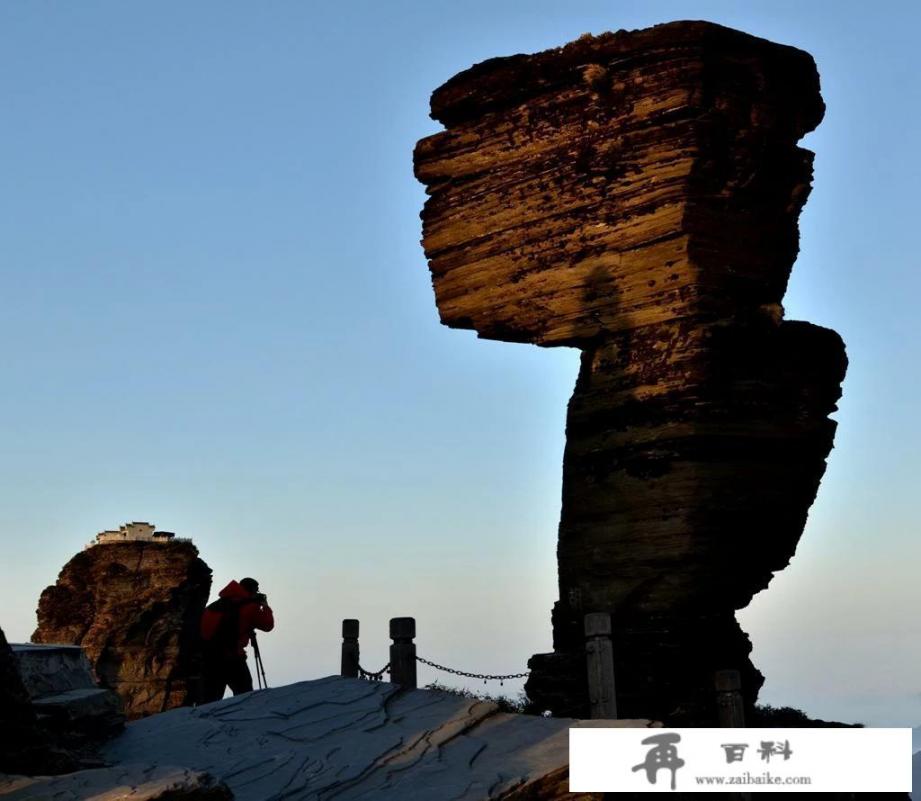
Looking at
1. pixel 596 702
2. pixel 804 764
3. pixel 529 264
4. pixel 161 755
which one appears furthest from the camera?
pixel 529 264

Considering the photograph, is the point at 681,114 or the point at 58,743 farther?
the point at 681,114

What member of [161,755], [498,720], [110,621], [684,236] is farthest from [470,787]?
[110,621]

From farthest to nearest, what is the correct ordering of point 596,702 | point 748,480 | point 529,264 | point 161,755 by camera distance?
point 529,264, point 748,480, point 596,702, point 161,755

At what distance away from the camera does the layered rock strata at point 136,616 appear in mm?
25125

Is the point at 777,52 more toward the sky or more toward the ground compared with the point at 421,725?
more toward the sky

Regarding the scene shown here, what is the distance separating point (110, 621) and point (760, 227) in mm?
15228

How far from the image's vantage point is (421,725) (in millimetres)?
12930

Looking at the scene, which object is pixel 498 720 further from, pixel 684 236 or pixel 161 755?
pixel 684 236

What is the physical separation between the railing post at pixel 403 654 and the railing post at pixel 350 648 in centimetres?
110

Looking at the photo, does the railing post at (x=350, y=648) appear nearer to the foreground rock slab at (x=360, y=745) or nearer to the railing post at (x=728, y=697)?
the foreground rock slab at (x=360, y=745)

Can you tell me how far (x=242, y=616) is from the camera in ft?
55.1

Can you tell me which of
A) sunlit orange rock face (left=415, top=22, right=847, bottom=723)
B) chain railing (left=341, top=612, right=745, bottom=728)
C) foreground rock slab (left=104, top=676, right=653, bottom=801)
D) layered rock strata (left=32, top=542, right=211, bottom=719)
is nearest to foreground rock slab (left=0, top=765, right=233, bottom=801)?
foreground rock slab (left=104, top=676, right=653, bottom=801)

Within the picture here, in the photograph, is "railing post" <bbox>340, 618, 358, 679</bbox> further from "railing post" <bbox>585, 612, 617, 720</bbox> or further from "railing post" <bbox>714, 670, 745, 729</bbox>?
"railing post" <bbox>714, 670, 745, 729</bbox>

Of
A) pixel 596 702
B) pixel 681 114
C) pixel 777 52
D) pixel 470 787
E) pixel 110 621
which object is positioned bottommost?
pixel 470 787
